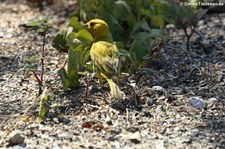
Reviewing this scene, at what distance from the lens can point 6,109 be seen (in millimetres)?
2865

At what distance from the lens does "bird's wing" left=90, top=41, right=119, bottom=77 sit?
2.92 m

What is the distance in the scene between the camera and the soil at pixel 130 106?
2520 mm

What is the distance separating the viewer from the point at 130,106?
2.85m

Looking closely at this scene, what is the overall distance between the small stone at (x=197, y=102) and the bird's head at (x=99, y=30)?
770 millimetres

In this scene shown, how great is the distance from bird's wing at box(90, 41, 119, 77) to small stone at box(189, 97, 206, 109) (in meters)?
0.45

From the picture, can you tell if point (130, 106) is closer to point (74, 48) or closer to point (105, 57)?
point (105, 57)

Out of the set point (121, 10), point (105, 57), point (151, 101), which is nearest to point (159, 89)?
point (151, 101)

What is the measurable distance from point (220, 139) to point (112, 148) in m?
0.52

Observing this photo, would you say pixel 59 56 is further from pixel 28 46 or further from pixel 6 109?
pixel 6 109

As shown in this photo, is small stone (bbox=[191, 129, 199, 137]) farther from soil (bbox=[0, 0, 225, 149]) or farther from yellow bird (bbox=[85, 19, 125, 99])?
yellow bird (bbox=[85, 19, 125, 99])

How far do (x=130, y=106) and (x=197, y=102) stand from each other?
Result: 14.5 inches

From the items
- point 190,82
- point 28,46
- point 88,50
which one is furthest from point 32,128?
point 28,46

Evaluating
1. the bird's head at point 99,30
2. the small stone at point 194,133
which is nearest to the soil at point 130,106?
the small stone at point 194,133

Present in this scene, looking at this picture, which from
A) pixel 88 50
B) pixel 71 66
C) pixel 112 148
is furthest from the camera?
pixel 88 50
